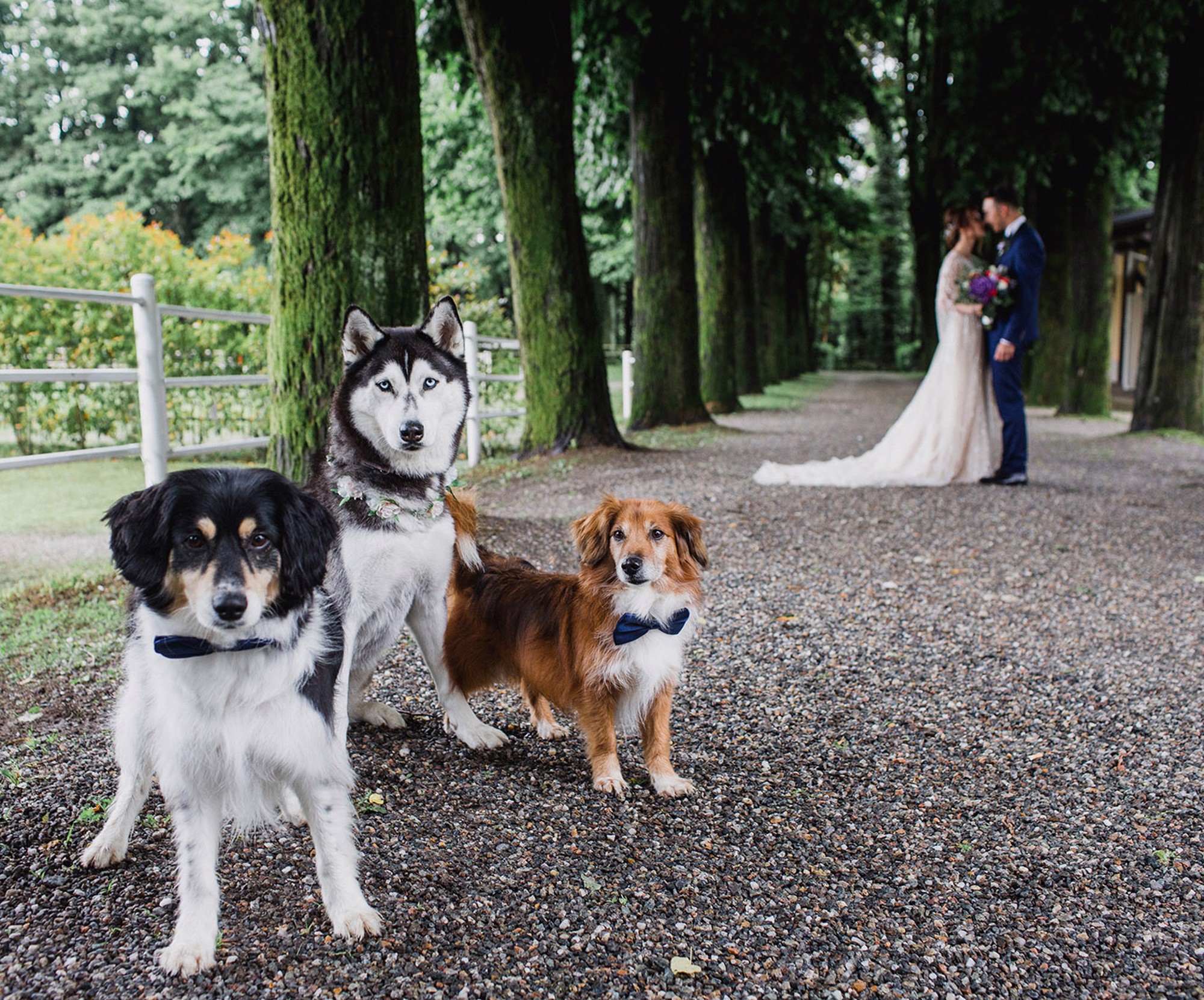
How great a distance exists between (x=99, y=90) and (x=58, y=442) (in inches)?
1145

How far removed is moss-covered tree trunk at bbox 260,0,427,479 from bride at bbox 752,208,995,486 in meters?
5.32

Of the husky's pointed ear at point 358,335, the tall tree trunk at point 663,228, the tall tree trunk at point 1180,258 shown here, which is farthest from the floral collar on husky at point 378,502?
the tall tree trunk at point 1180,258

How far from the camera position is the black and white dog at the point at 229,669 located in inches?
94.0

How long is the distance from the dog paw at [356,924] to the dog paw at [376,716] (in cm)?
145

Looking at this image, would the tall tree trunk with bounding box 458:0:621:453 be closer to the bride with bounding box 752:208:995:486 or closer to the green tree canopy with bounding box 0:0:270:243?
the bride with bounding box 752:208:995:486

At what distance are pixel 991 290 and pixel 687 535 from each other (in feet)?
24.9

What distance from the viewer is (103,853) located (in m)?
2.98

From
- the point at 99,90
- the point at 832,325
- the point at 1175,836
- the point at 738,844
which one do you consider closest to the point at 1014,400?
the point at 1175,836

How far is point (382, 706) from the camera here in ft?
13.6

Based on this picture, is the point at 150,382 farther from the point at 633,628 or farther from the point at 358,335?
the point at 633,628

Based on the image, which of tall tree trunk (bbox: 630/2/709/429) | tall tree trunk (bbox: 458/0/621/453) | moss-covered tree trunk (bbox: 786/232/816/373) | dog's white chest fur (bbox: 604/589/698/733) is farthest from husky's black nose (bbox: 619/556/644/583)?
moss-covered tree trunk (bbox: 786/232/816/373)

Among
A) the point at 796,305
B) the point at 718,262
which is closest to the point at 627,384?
the point at 718,262

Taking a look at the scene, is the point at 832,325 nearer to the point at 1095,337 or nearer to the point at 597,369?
the point at 1095,337

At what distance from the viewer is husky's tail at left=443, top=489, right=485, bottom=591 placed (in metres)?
3.91
